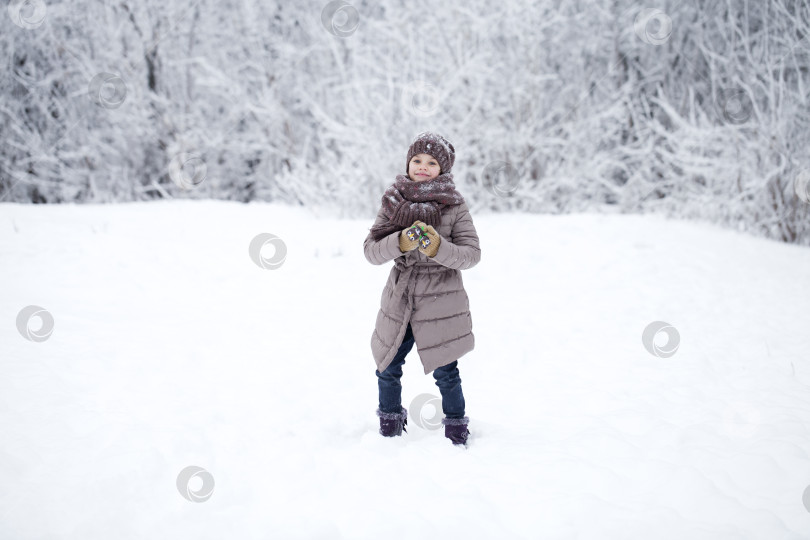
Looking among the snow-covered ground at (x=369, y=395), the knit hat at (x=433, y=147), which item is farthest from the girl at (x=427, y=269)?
the snow-covered ground at (x=369, y=395)

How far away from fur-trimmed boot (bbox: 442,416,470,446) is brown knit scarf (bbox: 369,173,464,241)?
1.08 meters

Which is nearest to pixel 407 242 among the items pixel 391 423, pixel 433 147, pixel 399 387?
pixel 433 147

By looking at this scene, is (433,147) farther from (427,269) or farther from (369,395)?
(369,395)

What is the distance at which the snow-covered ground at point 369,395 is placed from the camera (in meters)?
2.17

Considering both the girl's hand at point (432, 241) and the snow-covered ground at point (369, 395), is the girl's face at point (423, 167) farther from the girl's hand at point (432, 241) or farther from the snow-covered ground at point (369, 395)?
the snow-covered ground at point (369, 395)

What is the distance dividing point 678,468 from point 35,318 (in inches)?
185

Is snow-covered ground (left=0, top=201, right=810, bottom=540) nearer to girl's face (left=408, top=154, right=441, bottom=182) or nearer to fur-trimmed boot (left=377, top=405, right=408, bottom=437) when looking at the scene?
fur-trimmed boot (left=377, top=405, right=408, bottom=437)

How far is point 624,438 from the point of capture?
2.86 meters

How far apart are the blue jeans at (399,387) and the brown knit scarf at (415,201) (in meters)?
0.55

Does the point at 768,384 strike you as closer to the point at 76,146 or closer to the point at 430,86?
the point at 430,86

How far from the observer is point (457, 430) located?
2695 millimetres

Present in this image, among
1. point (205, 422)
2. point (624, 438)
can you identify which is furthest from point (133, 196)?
point (624, 438)

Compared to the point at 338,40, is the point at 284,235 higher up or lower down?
lower down

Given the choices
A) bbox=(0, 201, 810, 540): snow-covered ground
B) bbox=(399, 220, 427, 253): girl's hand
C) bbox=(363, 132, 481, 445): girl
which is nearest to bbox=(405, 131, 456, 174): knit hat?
bbox=(363, 132, 481, 445): girl
